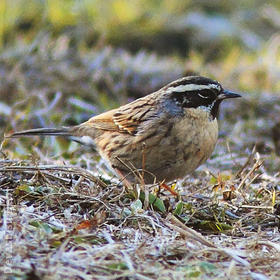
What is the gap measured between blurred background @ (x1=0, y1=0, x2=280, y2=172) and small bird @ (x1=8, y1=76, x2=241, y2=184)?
0.77 m

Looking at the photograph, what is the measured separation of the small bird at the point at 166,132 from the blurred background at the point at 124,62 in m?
0.77

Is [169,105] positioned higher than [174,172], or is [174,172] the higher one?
[169,105]

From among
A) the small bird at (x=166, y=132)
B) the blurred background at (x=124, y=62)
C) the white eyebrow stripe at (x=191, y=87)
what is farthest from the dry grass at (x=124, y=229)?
the blurred background at (x=124, y=62)

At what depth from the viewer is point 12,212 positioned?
456cm

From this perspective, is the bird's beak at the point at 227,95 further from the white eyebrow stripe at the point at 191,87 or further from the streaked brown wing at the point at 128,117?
the streaked brown wing at the point at 128,117

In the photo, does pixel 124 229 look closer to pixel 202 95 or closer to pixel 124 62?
pixel 202 95

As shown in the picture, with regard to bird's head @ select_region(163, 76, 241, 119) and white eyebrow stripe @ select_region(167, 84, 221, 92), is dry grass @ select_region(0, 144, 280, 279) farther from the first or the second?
white eyebrow stripe @ select_region(167, 84, 221, 92)

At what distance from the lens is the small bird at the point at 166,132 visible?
20.1ft

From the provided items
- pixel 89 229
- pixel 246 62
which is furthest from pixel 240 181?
pixel 246 62

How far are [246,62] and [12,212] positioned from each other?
731 cm

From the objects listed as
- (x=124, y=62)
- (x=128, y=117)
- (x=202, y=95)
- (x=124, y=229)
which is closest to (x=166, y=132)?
(x=202, y=95)

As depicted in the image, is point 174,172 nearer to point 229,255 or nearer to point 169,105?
point 169,105

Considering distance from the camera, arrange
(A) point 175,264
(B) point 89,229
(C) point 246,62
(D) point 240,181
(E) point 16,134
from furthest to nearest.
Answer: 1. (C) point 246,62
2. (E) point 16,134
3. (D) point 240,181
4. (B) point 89,229
5. (A) point 175,264

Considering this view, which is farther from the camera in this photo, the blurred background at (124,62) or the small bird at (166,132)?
the blurred background at (124,62)
